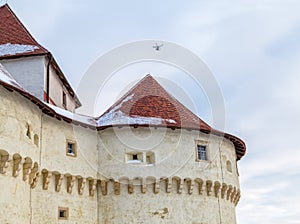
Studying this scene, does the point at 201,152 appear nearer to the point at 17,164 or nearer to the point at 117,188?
the point at 117,188

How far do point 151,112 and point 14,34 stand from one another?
8.39m

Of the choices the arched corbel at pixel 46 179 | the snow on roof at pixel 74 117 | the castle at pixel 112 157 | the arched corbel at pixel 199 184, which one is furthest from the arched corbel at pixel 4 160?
the arched corbel at pixel 199 184

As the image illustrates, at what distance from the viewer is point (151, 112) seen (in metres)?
22.5

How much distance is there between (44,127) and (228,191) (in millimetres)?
9463

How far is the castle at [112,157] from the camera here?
57.4 feet

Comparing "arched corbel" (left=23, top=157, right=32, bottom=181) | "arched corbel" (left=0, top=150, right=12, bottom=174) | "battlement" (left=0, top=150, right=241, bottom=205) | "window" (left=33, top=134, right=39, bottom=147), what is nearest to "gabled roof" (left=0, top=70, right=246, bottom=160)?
"window" (left=33, top=134, right=39, bottom=147)

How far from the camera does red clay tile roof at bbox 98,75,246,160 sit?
71.2 feet

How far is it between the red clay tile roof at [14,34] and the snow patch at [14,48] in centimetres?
12

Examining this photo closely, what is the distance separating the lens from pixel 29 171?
16.7 metres

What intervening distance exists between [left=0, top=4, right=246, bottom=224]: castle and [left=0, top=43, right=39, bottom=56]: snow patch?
0.05 meters

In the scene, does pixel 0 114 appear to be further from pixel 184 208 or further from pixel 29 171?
pixel 184 208

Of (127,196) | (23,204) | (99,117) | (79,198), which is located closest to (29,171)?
(23,204)

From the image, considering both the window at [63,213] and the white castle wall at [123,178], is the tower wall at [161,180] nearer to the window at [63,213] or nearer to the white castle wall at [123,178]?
the white castle wall at [123,178]

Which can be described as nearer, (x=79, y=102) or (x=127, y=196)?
(x=127, y=196)
